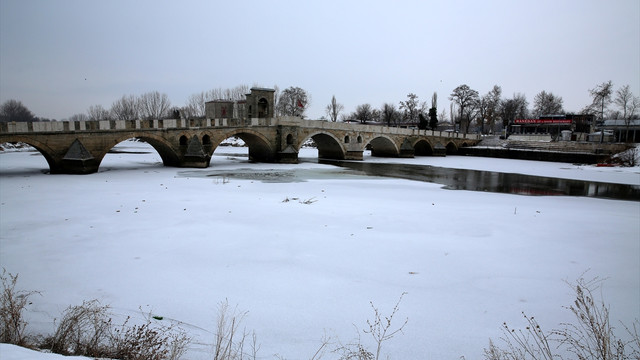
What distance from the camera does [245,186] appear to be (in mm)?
15727

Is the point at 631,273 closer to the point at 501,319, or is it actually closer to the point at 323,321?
the point at 501,319

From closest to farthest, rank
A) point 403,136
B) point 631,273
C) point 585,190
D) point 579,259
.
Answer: point 631,273 < point 579,259 < point 585,190 < point 403,136

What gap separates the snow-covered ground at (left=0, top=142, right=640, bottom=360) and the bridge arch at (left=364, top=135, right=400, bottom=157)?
27.9 m

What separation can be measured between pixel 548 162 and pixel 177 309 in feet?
135

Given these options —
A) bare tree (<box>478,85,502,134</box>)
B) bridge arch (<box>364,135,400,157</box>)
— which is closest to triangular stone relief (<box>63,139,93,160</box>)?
bridge arch (<box>364,135,400,157</box>)

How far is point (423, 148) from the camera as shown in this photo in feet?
150

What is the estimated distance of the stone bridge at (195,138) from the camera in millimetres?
19078

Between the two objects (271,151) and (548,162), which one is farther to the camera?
(548,162)

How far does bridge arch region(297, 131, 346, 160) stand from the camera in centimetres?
3411

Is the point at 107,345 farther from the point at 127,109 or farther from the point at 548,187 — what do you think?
the point at 127,109

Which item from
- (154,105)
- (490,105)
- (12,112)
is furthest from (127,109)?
(490,105)

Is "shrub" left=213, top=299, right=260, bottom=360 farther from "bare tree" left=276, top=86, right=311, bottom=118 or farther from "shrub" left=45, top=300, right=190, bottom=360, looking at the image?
"bare tree" left=276, top=86, right=311, bottom=118

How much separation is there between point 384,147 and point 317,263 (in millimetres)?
36242

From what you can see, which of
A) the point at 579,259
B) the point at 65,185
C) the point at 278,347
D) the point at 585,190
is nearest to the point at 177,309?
the point at 278,347
